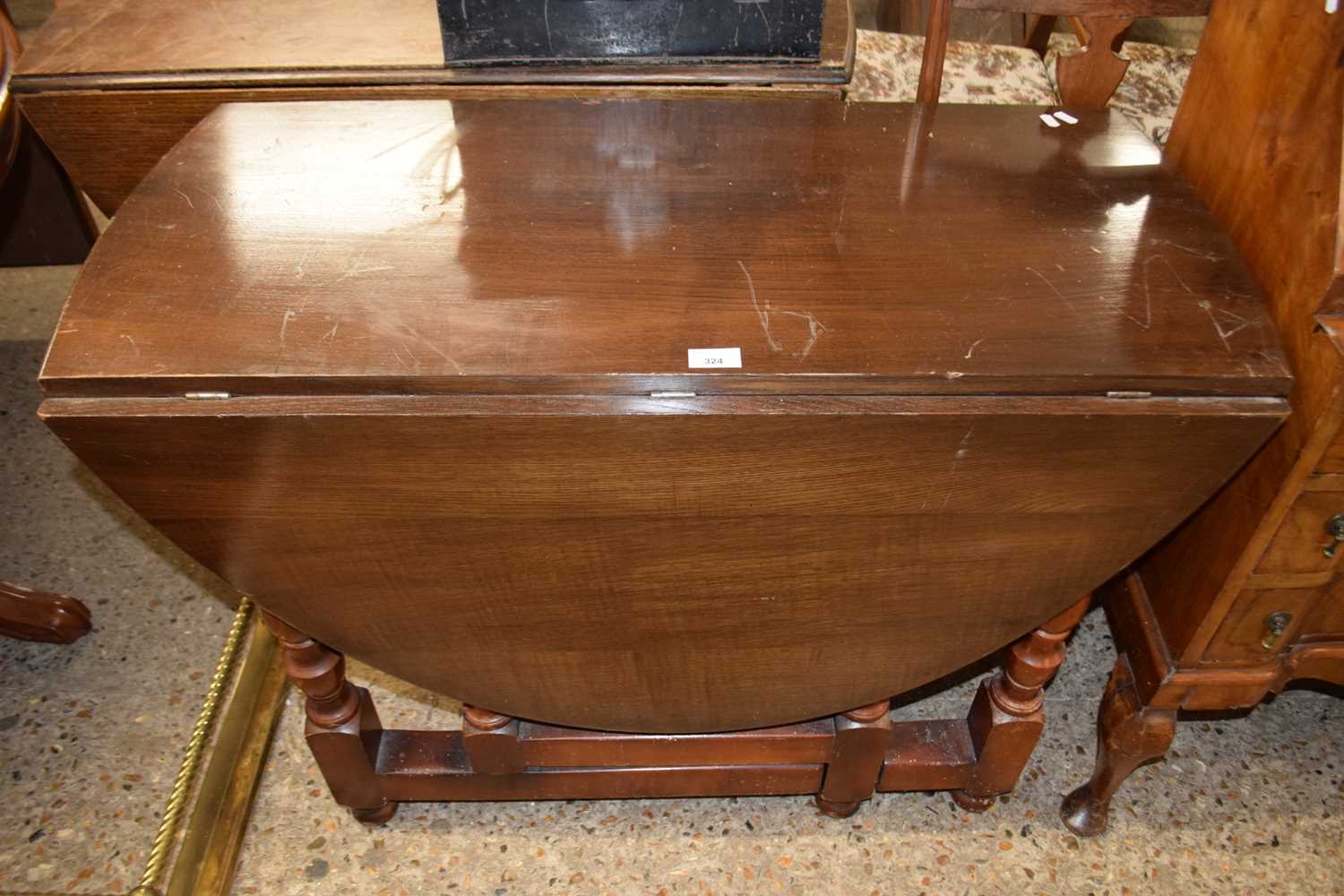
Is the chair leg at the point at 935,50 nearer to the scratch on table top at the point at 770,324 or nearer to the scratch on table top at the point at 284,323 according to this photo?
the scratch on table top at the point at 770,324

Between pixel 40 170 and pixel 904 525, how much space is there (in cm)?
198

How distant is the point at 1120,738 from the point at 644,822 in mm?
685

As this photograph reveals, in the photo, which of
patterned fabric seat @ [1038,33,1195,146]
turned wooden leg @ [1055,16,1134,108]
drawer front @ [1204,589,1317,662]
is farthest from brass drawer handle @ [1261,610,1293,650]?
patterned fabric seat @ [1038,33,1195,146]

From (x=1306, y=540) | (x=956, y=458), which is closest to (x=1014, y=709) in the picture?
(x=1306, y=540)

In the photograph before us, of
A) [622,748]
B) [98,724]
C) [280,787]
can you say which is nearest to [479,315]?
[622,748]

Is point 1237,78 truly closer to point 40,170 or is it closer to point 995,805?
point 995,805

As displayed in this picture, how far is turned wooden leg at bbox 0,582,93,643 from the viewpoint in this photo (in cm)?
163

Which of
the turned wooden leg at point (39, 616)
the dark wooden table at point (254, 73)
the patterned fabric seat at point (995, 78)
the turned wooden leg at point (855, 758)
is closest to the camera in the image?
the turned wooden leg at point (855, 758)

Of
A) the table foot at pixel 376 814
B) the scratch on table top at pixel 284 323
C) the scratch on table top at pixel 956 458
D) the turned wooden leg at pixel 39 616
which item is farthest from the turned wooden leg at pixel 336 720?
the scratch on table top at pixel 956 458

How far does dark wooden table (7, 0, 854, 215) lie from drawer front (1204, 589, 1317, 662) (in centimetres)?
87

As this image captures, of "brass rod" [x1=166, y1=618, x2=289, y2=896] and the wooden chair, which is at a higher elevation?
the wooden chair

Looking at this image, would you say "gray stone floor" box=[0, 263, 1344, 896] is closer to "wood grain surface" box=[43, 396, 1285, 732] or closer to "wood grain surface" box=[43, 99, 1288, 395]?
"wood grain surface" box=[43, 396, 1285, 732]

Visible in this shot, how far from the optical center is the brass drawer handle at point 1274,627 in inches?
47.8

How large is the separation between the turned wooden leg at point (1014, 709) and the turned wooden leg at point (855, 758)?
0.43 feet
